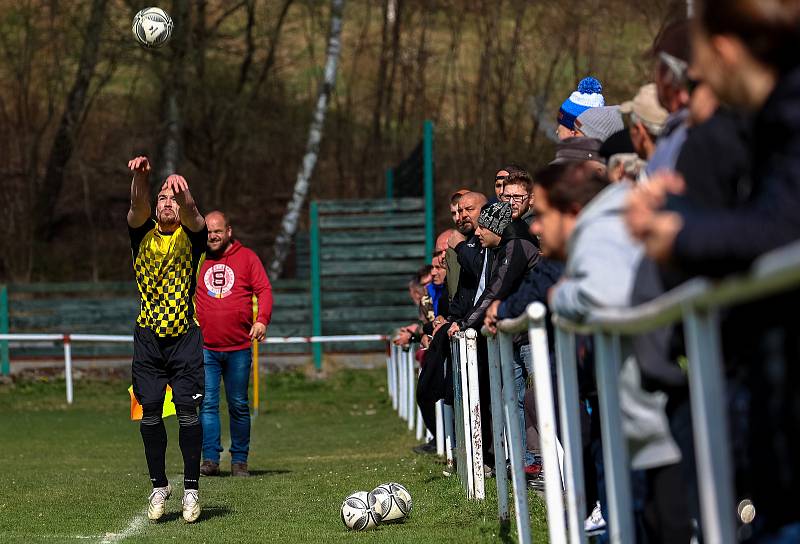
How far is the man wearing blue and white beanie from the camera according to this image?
23.8ft

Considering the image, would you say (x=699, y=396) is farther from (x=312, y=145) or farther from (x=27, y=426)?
(x=312, y=145)

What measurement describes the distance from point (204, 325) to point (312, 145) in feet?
58.4

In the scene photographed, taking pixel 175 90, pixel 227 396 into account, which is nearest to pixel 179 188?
pixel 227 396

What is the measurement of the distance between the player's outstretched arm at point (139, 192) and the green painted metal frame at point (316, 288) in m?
15.3

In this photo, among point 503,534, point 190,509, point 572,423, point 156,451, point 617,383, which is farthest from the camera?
point 156,451

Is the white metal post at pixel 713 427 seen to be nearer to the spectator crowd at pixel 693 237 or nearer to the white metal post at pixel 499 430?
the spectator crowd at pixel 693 237

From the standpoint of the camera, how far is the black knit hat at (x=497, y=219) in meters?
8.55

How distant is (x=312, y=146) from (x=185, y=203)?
20798 mm

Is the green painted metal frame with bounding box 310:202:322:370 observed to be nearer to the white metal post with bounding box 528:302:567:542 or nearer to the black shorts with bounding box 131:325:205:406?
the black shorts with bounding box 131:325:205:406

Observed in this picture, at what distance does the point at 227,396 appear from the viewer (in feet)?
38.0

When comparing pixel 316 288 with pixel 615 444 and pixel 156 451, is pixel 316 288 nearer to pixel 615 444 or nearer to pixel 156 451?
pixel 156 451

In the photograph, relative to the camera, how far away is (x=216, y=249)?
11.8 m

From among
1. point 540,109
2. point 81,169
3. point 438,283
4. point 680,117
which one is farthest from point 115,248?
point 680,117

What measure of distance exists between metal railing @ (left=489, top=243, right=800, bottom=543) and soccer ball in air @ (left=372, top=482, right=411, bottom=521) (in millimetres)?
1750
